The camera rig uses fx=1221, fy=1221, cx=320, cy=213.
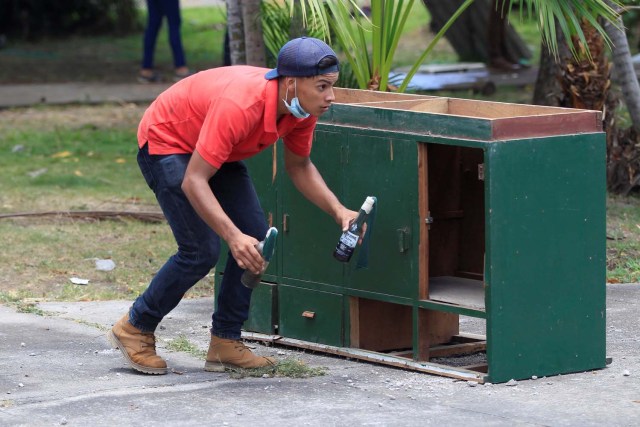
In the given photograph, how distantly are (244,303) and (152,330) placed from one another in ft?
1.37

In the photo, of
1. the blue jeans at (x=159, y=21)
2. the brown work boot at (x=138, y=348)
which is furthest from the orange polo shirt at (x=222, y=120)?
the blue jeans at (x=159, y=21)

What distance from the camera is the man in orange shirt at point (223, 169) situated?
187 inches

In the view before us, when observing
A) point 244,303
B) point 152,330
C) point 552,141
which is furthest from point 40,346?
point 552,141

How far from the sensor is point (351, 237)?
5.04 m

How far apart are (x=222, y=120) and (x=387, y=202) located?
98 centimetres

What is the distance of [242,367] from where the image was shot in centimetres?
535

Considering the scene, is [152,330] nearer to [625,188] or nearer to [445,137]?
[445,137]

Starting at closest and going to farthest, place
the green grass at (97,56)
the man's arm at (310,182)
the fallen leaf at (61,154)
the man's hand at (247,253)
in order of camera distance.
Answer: the man's hand at (247,253) < the man's arm at (310,182) < the fallen leaf at (61,154) < the green grass at (97,56)

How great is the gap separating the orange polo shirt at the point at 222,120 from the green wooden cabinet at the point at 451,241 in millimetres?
441

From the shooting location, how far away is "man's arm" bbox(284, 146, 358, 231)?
17.1ft

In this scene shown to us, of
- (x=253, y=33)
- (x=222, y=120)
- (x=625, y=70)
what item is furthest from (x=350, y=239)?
(x=625, y=70)

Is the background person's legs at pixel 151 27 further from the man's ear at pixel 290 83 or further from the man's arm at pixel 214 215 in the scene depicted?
the man's arm at pixel 214 215

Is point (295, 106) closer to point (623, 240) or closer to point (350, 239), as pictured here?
point (350, 239)

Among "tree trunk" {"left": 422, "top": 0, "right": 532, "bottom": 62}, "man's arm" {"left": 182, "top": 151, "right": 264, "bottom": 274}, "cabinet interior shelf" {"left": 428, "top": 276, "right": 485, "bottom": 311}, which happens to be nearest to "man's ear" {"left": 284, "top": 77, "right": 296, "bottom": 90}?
"man's arm" {"left": 182, "top": 151, "right": 264, "bottom": 274}
